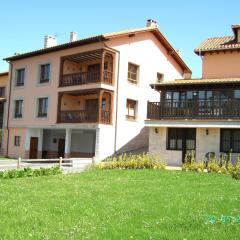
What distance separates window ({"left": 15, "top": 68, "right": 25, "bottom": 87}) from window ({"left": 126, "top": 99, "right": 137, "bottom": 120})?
1148 cm

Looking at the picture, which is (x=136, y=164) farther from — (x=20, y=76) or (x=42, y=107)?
(x=20, y=76)

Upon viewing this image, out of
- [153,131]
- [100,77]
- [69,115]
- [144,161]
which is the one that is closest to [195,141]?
[153,131]

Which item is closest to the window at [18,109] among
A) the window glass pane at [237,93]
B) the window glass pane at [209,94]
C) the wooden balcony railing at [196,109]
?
the wooden balcony railing at [196,109]

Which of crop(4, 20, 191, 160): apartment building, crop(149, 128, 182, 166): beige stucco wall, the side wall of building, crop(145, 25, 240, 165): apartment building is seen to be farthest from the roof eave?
crop(149, 128, 182, 166): beige stucco wall

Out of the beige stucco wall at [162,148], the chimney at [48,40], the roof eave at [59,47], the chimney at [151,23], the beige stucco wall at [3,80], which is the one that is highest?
the chimney at [151,23]

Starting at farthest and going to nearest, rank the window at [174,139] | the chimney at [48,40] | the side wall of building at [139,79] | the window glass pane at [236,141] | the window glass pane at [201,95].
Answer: the chimney at [48,40]
the side wall of building at [139,79]
the window at [174,139]
the window glass pane at [201,95]
the window glass pane at [236,141]

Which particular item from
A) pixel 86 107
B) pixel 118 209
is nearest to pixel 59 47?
pixel 86 107

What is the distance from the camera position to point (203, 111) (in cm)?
2608

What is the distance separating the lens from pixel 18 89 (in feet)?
132

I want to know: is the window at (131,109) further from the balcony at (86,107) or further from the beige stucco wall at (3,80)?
the beige stucco wall at (3,80)

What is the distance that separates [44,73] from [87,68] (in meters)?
4.44

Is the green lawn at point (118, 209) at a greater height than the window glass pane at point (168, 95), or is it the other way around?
the window glass pane at point (168, 95)

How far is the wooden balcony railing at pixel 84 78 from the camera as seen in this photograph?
1255 inches

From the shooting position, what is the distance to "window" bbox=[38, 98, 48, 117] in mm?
37062
